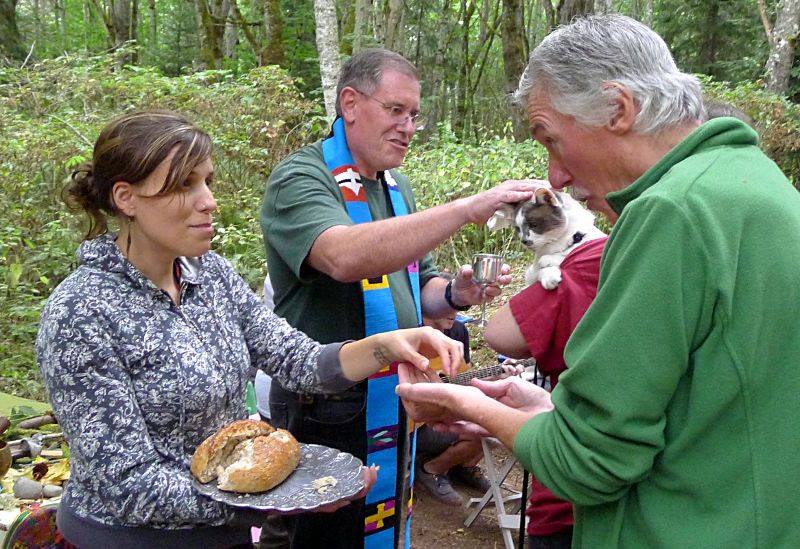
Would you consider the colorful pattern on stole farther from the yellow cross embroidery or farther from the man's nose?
the man's nose

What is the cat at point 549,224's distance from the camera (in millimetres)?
2796

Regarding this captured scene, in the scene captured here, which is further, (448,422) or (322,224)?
(322,224)

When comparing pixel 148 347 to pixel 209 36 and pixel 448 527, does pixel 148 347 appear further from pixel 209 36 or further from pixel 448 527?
pixel 209 36

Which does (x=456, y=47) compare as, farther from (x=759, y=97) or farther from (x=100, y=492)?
(x=100, y=492)

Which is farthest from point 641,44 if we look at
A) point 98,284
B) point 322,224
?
point 98,284

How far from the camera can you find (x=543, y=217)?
9.30 feet

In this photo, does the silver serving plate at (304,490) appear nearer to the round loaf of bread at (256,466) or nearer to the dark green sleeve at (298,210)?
the round loaf of bread at (256,466)

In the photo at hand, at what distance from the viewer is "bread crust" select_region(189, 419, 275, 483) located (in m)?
2.12

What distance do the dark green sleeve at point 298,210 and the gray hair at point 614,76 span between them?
1255 millimetres

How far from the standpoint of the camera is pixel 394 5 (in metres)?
16.2

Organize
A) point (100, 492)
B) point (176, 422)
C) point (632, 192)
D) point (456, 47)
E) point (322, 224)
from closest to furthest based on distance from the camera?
point (632, 192) → point (100, 492) → point (176, 422) → point (322, 224) → point (456, 47)

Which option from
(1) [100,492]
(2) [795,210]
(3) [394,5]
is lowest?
(1) [100,492]

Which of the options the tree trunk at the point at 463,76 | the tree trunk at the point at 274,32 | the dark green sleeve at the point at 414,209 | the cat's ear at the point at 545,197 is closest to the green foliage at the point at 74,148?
the tree trunk at the point at 274,32

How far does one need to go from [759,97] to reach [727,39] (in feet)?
21.9
